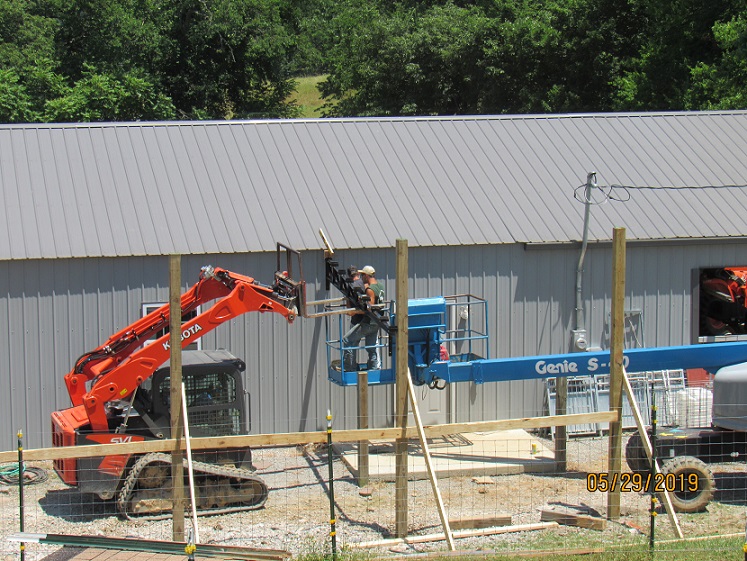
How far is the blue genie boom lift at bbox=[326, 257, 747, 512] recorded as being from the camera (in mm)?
11406

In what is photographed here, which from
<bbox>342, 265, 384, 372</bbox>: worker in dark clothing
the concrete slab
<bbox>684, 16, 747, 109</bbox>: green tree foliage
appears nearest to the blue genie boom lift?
<bbox>342, 265, 384, 372</bbox>: worker in dark clothing

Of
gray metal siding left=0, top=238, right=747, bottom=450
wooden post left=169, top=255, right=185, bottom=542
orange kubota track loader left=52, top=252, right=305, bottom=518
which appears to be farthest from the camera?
gray metal siding left=0, top=238, right=747, bottom=450

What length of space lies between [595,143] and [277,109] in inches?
969

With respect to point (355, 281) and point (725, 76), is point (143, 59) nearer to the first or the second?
point (725, 76)

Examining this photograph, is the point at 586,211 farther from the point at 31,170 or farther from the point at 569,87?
the point at 569,87

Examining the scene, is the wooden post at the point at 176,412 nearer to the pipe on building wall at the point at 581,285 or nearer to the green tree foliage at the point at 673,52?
the pipe on building wall at the point at 581,285

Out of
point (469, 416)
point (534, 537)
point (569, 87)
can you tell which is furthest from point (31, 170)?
point (569, 87)

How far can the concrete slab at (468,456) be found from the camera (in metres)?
13.2

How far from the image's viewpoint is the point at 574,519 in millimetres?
10750

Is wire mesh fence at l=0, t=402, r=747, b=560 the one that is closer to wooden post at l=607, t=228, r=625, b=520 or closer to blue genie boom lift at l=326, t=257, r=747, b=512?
blue genie boom lift at l=326, t=257, r=747, b=512

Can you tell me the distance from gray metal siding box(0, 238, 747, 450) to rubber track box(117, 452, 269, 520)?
10.1 ft

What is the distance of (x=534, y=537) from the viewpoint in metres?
10.4
